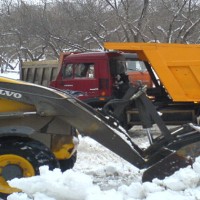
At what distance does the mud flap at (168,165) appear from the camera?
534 cm

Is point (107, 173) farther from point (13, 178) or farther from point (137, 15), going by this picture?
point (137, 15)

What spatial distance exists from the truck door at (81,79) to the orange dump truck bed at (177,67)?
188cm

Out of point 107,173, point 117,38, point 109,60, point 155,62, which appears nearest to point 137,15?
point 117,38

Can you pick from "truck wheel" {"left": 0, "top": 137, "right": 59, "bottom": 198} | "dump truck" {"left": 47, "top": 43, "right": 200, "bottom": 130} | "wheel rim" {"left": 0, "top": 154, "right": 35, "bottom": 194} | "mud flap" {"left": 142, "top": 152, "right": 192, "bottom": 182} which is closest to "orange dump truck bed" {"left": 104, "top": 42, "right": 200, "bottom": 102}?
"dump truck" {"left": 47, "top": 43, "right": 200, "bottom": 130}

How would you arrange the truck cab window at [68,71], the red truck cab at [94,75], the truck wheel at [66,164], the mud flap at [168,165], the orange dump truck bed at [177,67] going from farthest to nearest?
the truck cab window at [68,71], the red truck cab at [94,75], the orange dump truck bed at [177,67], the truck wheel at [66,164], the mud flap at [168,165]

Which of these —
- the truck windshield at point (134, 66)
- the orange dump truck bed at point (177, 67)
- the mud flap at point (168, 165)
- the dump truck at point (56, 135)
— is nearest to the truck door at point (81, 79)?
the truck windshield at point (134, 66)

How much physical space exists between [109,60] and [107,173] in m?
5.21

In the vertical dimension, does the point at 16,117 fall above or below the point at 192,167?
above

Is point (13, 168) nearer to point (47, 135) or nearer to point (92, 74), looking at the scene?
point (47, 135)

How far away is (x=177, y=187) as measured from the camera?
4.96m

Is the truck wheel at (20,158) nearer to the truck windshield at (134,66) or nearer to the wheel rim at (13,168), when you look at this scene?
the wheel rim at (13,168)

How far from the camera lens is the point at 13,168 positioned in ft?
17.3

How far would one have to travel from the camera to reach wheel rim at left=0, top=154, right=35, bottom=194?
5.22m

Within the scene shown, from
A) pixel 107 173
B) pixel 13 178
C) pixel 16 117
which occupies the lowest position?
pixel 107 173
